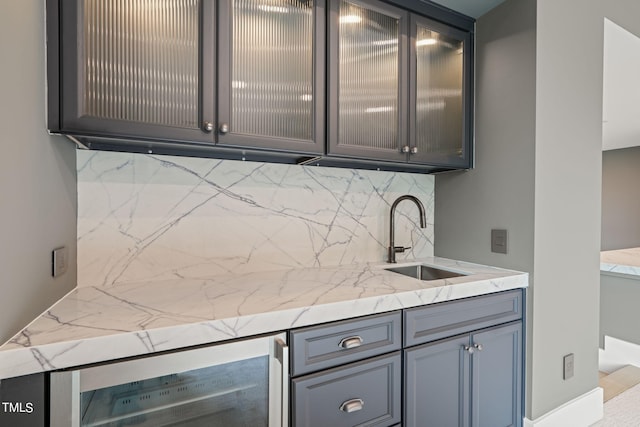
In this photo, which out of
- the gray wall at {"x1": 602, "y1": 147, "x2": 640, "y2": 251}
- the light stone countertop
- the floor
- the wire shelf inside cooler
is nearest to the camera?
the light stone countertop

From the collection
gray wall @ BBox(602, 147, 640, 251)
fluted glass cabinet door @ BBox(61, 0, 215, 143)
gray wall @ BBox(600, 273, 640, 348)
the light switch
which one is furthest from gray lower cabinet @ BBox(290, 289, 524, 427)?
gray wall @ BBox(602, 147, 640, 251)

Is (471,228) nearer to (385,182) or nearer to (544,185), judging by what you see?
(544,185)


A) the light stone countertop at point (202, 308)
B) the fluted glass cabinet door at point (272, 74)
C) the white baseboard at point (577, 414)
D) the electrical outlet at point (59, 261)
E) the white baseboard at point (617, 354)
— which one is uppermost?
the fluted glass cabinet door at point (272, 74)

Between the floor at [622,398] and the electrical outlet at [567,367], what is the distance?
41 centimetres

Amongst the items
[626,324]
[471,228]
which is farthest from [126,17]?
[626,324]

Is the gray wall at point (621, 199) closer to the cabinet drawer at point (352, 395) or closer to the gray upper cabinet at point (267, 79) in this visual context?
the gray upper cabinet at point (267, 79)

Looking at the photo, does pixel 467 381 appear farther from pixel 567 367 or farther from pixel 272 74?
pixel 272 74

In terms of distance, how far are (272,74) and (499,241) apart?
61.3 inches

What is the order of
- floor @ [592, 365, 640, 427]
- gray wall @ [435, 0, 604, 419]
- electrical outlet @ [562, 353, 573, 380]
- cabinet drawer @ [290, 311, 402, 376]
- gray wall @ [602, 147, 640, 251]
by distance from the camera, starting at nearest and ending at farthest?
cabinet drawer @ [290, 311, 402, 376] < gray wall @ [435, 0, 604, 419] < electrical outlet @ [562, 353, 573, 380] < floor @ [592, 365, 640, 427] < gray wall @ [602, 147, 640, 251]

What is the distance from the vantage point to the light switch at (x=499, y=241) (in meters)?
1.88

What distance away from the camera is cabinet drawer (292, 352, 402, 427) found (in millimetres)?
1133

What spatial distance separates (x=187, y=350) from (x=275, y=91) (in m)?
1.11

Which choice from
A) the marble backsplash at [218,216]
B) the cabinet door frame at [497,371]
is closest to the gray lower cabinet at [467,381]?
the cabinet door frame at [497,371]

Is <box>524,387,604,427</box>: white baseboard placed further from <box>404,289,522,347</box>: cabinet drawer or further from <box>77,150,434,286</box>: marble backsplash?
<box>77,150,434,286</box>: marble backsplash
